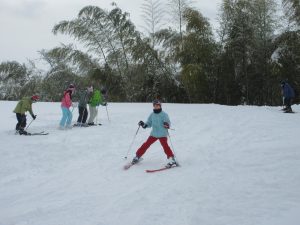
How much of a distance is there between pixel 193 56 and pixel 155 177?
8452 mm

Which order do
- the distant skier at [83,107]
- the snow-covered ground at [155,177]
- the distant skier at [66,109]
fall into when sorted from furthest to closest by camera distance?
the distant skier at [83,107], the distant skier at [66,109], the snow-covered ground at [155,177]

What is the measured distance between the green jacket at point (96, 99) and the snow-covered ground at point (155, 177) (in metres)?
0.81

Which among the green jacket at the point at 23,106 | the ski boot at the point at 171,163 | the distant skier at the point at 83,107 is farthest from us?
A: the distant skier at the point at 83,107

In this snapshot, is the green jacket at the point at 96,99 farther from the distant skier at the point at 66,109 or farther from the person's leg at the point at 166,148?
the person's leg at the point at 166,148

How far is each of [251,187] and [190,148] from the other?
2.51 metres

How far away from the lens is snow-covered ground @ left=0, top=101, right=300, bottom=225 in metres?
4.05

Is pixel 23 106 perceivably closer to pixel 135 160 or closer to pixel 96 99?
pixel 96 99

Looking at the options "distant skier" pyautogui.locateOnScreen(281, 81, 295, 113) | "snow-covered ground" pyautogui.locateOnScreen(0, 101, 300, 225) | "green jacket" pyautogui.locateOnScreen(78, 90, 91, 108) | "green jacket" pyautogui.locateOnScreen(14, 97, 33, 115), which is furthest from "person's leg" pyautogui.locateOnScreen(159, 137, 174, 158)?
"distant skier" pyautogui.locateOnScreen(281, 81, 295, 113)

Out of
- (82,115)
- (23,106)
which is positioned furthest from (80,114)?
(23,106)

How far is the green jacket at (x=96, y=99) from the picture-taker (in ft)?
32.3

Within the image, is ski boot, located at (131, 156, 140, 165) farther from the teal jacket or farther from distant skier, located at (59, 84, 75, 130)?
distant skier, located at (59, 84, 75, 130)

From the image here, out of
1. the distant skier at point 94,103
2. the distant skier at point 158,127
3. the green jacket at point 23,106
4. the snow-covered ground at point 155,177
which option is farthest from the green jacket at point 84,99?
the distant skier at point 158,127

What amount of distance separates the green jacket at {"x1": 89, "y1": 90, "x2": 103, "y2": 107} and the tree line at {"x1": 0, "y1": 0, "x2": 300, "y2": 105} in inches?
154

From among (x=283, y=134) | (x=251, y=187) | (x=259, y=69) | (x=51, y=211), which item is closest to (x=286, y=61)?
(x=259, y=69)
